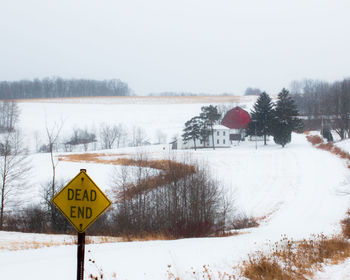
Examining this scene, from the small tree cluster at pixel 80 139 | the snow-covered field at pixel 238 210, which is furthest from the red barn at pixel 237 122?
the small tree cluster at pixel 80 139

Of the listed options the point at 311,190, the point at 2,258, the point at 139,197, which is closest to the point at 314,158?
the point at 311,190

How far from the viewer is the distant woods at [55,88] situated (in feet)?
537

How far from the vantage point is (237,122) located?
280 feet

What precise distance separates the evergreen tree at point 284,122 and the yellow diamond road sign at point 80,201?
209ft

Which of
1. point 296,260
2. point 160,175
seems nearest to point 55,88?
point 160,175

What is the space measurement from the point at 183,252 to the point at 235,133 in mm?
75209

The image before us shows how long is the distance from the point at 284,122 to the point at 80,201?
6548cm

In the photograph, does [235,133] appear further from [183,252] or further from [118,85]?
[118,85]

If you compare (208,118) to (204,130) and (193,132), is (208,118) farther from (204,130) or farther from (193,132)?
(193,132)

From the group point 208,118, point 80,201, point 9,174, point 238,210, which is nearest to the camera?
point 80,201

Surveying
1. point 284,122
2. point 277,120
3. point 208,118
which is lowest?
point 284,122

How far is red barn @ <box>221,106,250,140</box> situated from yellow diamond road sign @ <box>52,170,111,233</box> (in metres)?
78.1

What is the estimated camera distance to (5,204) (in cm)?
3117

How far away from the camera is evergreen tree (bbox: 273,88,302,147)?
2564 inches
